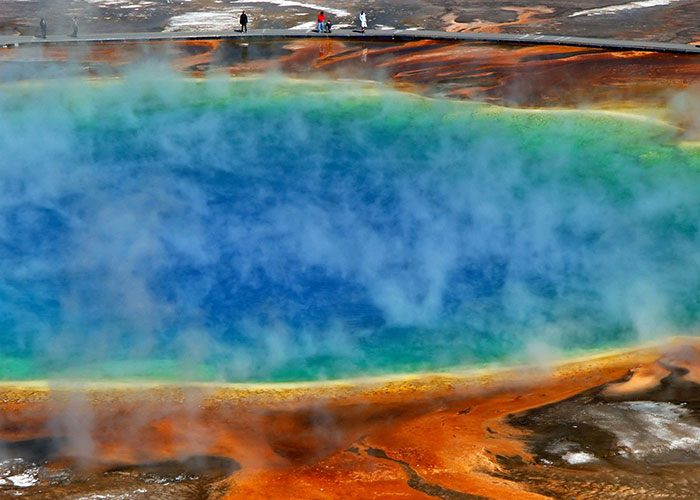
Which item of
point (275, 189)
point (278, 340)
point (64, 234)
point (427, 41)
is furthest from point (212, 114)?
point (278, 340)

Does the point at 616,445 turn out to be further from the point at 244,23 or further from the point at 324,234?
the point at 244,23

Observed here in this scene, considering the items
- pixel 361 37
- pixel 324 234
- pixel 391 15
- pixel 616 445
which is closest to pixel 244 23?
pixel 361 37

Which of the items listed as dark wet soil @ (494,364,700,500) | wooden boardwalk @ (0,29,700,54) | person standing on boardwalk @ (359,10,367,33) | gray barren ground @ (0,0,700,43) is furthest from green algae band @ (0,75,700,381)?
gray barren ground @ (0,0,700,43)

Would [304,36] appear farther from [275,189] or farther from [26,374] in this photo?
[26,374]

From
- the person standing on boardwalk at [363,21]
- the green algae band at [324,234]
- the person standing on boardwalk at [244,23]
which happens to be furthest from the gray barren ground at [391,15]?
the green algae band at [324,234]

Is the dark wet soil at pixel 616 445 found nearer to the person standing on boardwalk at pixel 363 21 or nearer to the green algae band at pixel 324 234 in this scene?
the green algae band at pixel 324 234

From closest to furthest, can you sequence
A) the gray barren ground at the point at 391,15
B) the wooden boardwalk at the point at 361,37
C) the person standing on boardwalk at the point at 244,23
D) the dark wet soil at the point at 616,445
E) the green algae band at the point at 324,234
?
the dark wet soil at the point at 616,445 < the green algae band at the point at 324,234 < the wooden boardwalk at the point at 361,37 < the person standing on boardwalk at the point at 244,23 < the gray barren ground at the point at 391,15
